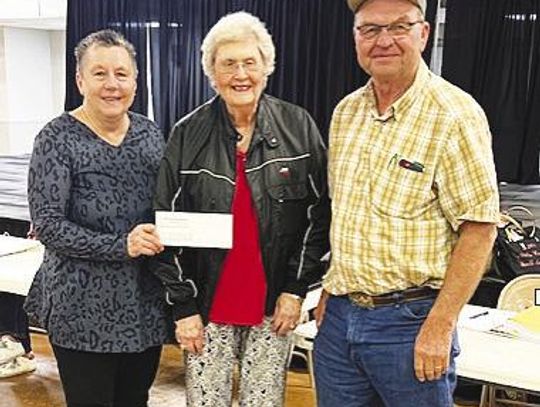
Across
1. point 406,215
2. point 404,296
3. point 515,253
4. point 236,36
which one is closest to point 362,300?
point 404,296

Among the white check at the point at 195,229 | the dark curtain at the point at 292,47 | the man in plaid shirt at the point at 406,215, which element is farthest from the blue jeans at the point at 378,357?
the dark curtain at the point at 292,47

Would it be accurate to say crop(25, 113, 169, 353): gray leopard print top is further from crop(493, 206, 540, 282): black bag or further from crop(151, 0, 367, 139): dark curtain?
crop(151, 0, 367, 139): dark curtain

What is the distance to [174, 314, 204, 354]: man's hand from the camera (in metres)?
1.81

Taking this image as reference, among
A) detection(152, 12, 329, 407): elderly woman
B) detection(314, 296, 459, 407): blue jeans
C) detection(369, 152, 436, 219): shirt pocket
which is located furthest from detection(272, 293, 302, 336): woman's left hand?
detection(369, 152, 436, 219): shirt pocket

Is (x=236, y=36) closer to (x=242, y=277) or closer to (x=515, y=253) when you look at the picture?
(x=242, y=277)

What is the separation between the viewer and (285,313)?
183cm

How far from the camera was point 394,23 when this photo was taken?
148cm

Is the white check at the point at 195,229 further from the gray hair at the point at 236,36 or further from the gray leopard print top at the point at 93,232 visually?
the gray hair at the point at 236,36

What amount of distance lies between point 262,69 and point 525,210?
9.05 ft

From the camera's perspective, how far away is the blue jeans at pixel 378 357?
5.05ft

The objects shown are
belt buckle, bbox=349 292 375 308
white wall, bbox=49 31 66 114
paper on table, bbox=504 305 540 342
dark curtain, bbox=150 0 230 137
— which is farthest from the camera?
white wall, bbox=49 31 66 114

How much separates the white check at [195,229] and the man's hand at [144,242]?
0.09 ft

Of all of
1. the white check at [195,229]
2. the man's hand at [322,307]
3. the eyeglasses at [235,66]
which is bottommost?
the man's hand at [322,307]

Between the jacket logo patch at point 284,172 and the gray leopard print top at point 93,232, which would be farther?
the gray leopard print top at point 93,232
